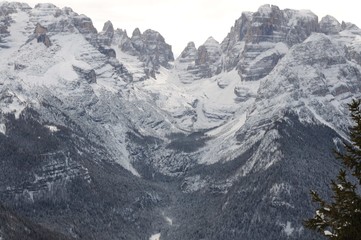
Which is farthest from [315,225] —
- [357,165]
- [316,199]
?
[357,165]

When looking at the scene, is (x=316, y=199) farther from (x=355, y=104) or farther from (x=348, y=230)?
(x=355, y=104)

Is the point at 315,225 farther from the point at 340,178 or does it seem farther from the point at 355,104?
the point at 355,104

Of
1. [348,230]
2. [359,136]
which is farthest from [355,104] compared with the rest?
[348,230]

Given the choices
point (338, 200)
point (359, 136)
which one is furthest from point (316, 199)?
point (359, 136)

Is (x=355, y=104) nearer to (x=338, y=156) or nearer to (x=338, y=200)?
(x=338, y=156)

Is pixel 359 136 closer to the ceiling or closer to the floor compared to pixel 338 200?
closer to the ceiling

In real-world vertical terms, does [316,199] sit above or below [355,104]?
below

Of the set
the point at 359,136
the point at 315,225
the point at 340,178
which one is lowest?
the point at 315,225
